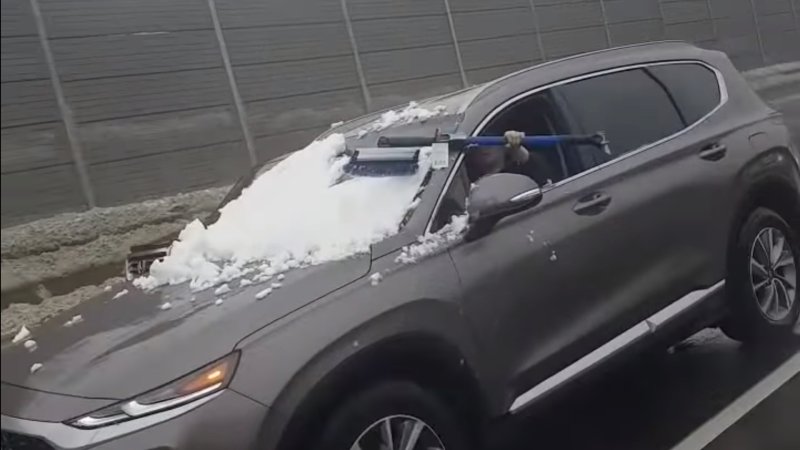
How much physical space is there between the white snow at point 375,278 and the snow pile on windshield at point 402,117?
4.13 feet

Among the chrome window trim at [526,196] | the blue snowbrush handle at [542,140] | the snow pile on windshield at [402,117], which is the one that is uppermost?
the snow pile on windshield at [402,117]

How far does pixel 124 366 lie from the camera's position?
349cm

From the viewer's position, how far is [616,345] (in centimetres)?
480

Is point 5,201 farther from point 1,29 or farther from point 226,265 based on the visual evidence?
point 226,265

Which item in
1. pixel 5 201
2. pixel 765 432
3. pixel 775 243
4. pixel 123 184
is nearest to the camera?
pixel 5 201

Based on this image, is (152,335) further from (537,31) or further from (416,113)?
(537,31)

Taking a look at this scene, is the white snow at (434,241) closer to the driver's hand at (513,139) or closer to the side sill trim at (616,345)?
the driver's hand at (513,139)

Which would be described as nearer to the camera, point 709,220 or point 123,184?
point 709,220

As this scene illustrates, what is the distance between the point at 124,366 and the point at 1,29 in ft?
3.83

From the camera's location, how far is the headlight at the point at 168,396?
3.40 meters

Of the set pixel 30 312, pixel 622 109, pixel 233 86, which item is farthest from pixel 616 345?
pixel 233 86

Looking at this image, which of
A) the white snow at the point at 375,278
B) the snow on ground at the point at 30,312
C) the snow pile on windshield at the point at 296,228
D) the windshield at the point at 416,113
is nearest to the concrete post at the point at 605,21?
the windshield at the point at 416,113

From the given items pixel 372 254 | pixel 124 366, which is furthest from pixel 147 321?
pixel 372 254

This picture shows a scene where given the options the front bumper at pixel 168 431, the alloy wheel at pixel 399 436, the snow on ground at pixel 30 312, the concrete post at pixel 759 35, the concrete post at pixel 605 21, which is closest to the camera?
the snow on ground at pixel 30 312
